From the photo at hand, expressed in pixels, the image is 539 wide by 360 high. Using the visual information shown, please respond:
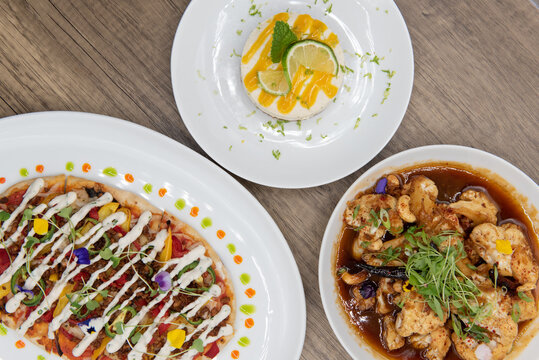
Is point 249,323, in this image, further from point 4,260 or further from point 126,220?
point 4,260

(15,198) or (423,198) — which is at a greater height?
(423,198)

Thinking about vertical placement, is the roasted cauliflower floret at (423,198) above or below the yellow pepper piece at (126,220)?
above

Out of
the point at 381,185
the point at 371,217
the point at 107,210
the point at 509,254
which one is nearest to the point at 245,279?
the point at 371,217

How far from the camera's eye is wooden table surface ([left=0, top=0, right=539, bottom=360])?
316 centimetres

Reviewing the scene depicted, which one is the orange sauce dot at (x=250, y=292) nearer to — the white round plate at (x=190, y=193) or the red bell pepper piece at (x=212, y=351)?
the white round plate at (x=190, y=193)

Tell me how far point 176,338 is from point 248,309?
0.59m

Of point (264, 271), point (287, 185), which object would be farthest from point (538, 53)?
point (264, 271)

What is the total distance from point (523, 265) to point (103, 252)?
124 inches

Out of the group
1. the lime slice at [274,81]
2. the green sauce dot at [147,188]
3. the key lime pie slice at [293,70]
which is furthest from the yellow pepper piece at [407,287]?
the green sauce dot at [147,188]

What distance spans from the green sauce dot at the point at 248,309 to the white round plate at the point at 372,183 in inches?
22.9

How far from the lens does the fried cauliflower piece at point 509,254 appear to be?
9.69ft

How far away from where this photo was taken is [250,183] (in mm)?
3264

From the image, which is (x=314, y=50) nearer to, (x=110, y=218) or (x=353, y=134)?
(x=353, y=134)

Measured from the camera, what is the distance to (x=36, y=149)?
312cm
